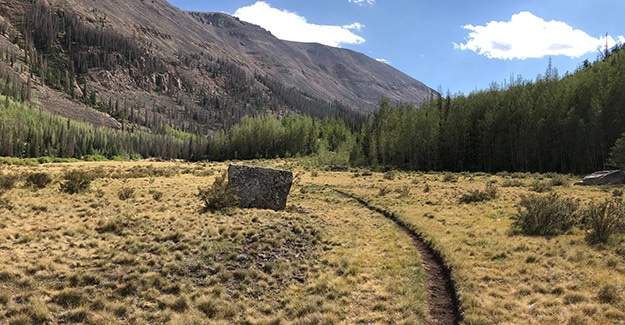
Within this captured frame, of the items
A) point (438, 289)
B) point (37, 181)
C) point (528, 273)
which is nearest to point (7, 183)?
point (37, 181)

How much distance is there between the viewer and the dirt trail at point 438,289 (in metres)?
9.09

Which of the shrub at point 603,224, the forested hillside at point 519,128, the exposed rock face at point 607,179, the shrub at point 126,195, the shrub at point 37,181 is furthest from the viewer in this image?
the forested hillside at point 519,128

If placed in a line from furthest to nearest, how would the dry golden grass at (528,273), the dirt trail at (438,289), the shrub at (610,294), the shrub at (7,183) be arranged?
the shrub at (7,183) → the dirt trail at (438,289) → the shrub at (610,294) → the dry golden grass at (528,273)

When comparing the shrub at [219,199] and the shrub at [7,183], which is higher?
the shrub at [219,199]

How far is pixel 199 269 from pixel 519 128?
68828 mm

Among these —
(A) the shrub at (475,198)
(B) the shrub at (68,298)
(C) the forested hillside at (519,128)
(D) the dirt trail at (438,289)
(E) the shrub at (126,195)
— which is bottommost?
(B) the shrub at (68,298)

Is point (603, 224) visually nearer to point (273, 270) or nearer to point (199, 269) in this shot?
point (273, 270)

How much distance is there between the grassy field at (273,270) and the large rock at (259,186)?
2.44 meters

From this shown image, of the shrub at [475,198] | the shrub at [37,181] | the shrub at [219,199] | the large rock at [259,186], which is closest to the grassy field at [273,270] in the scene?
the shrub at [219,199]

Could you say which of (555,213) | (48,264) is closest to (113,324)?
(48,264)

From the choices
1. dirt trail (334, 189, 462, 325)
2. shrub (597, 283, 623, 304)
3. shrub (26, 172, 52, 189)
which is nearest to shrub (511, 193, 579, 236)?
dirt trail (334, 189, 462, 325)

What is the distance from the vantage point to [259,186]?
22.4m

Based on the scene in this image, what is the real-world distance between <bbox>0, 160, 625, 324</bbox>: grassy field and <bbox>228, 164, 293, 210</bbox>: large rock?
2.44 meters

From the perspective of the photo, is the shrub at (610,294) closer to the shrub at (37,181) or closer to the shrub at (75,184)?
the shrub at (75,184)
